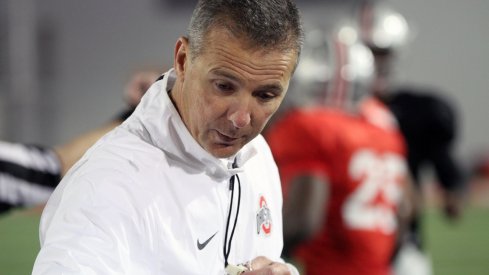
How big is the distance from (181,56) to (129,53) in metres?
13.2

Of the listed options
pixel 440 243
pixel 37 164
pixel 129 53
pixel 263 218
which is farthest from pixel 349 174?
pixel 129 53

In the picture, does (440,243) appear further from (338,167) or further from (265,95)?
(265,95)

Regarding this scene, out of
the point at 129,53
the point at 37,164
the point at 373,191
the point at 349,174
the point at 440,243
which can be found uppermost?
the point at 37,164

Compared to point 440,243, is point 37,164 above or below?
above

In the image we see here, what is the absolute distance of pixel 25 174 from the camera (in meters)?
2.98

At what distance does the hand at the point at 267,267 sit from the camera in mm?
1995

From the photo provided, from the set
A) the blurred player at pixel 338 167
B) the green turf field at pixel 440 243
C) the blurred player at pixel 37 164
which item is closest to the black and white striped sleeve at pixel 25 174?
the blurred player at pixel 37 164

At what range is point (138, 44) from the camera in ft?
50.0

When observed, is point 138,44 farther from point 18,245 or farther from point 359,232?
point 359,232

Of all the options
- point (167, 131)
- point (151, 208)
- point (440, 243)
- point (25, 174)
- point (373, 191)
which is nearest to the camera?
point (151, 208)

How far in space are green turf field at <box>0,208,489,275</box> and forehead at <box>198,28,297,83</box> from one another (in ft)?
19.2

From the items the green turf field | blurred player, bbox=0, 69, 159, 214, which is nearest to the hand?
blurred player, bbox=0, 69, 159, 214

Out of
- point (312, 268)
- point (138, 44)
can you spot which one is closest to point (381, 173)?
point (312, 268)

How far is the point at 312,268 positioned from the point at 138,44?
423 inches
